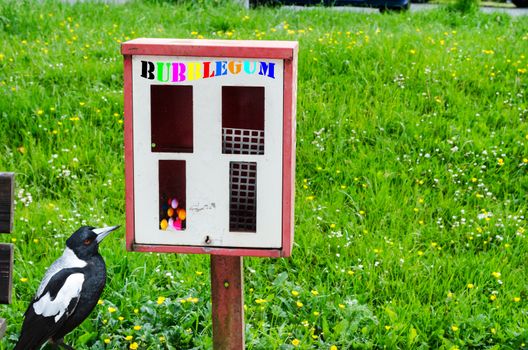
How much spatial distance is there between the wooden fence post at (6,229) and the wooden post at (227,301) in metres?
0.69

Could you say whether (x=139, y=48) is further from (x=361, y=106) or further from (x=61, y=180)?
(x=361, y=106)

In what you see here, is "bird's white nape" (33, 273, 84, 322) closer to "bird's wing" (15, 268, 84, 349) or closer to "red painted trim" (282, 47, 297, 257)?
"bird's wing" (15, 268, 84, 349)

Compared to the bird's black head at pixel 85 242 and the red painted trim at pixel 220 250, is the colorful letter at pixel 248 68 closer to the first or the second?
the red painted trim at pixel 220 250

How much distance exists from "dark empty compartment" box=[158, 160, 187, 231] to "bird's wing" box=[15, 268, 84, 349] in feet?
1.67

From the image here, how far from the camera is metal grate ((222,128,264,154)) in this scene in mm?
2436

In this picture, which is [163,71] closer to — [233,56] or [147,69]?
[147,69]

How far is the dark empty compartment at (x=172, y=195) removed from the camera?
97.7 inches

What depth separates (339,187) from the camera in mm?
4547

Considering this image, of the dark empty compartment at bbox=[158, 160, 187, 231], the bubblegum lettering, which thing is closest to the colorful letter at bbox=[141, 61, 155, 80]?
the bubblegum lettering

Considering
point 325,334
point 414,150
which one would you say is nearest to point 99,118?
point 414,150

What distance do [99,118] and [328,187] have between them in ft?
5.01

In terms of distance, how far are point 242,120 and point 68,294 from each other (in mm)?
910

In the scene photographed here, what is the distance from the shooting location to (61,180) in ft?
15.0

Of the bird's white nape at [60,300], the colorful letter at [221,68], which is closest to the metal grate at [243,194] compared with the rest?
the colorful letter at [221,68]
